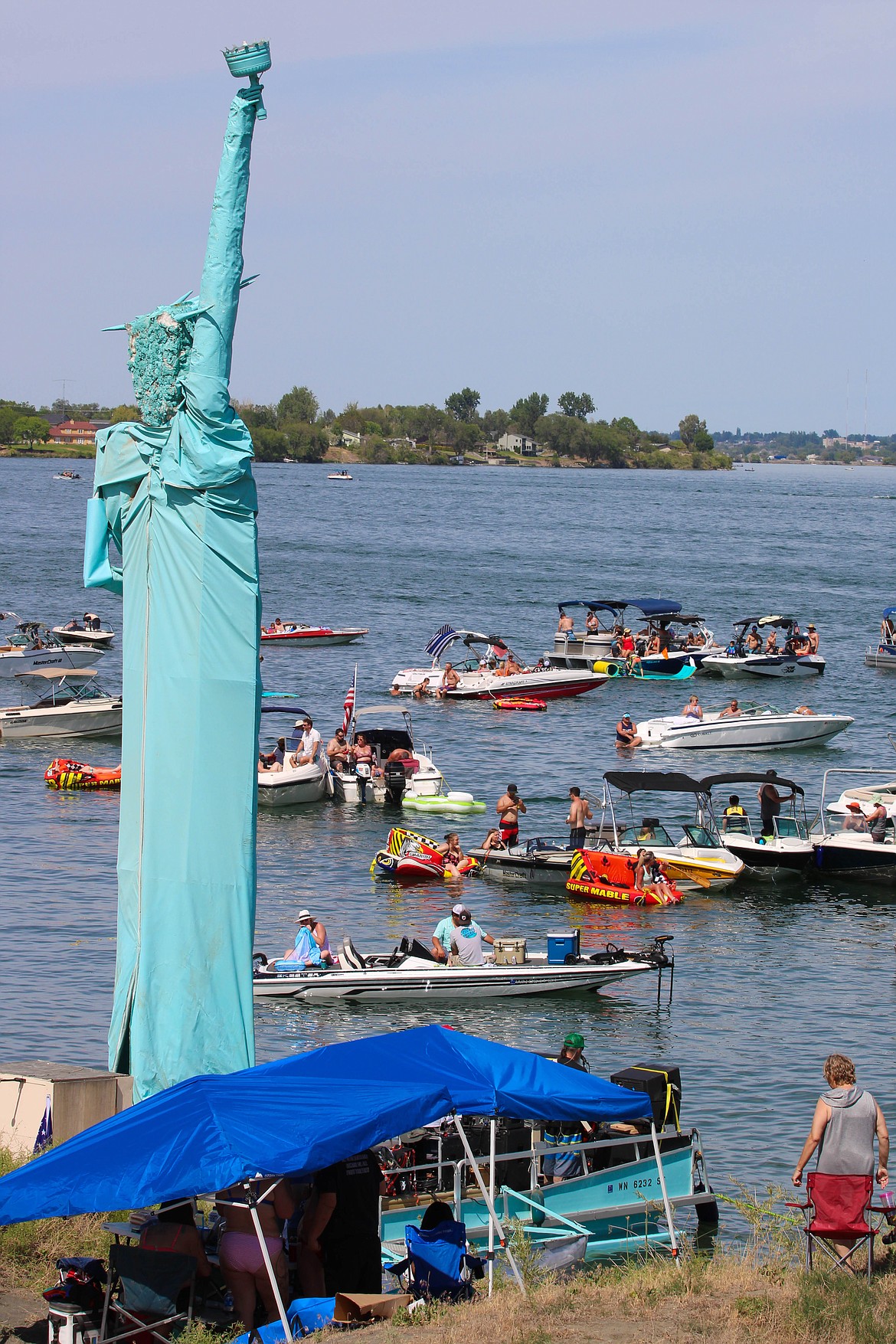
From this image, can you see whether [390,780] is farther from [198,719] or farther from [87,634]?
[87,634]

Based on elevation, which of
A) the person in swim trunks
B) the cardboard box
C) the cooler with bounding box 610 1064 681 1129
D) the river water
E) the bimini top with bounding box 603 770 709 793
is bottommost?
the river water

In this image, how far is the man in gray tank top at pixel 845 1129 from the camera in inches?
415

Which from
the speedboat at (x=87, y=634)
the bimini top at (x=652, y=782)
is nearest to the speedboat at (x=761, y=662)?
A: the speedboat at (x=87, y=634)

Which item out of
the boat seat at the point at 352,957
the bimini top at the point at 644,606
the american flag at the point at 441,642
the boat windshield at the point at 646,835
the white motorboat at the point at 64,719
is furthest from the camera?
the bimini top at the point at 644,606

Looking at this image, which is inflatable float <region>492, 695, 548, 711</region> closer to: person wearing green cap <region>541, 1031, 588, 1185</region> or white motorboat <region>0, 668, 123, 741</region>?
white motorboat <region>0, 668, 123, 741</region>

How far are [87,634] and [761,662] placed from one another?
25621 millimetres

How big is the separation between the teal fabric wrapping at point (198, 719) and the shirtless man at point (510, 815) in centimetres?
1919

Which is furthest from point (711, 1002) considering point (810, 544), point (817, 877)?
point (810, 544)

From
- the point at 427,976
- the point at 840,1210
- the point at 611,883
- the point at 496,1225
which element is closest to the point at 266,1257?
the point at 496,1225

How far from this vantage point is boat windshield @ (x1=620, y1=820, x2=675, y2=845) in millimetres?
31078

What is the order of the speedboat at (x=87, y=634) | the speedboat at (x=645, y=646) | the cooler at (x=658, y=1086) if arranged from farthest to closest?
the speedboat at (x=87, y=634) → the speedboat at (x=645, y=646) → the cooler at (x=658, y=1086)

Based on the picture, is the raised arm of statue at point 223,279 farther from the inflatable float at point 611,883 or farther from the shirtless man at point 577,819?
the shirtless man at point 577,819

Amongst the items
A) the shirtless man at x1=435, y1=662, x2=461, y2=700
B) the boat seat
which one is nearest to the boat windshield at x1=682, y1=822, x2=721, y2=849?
the boat seat

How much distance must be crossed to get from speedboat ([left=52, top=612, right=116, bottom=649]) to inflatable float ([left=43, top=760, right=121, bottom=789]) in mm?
23200
